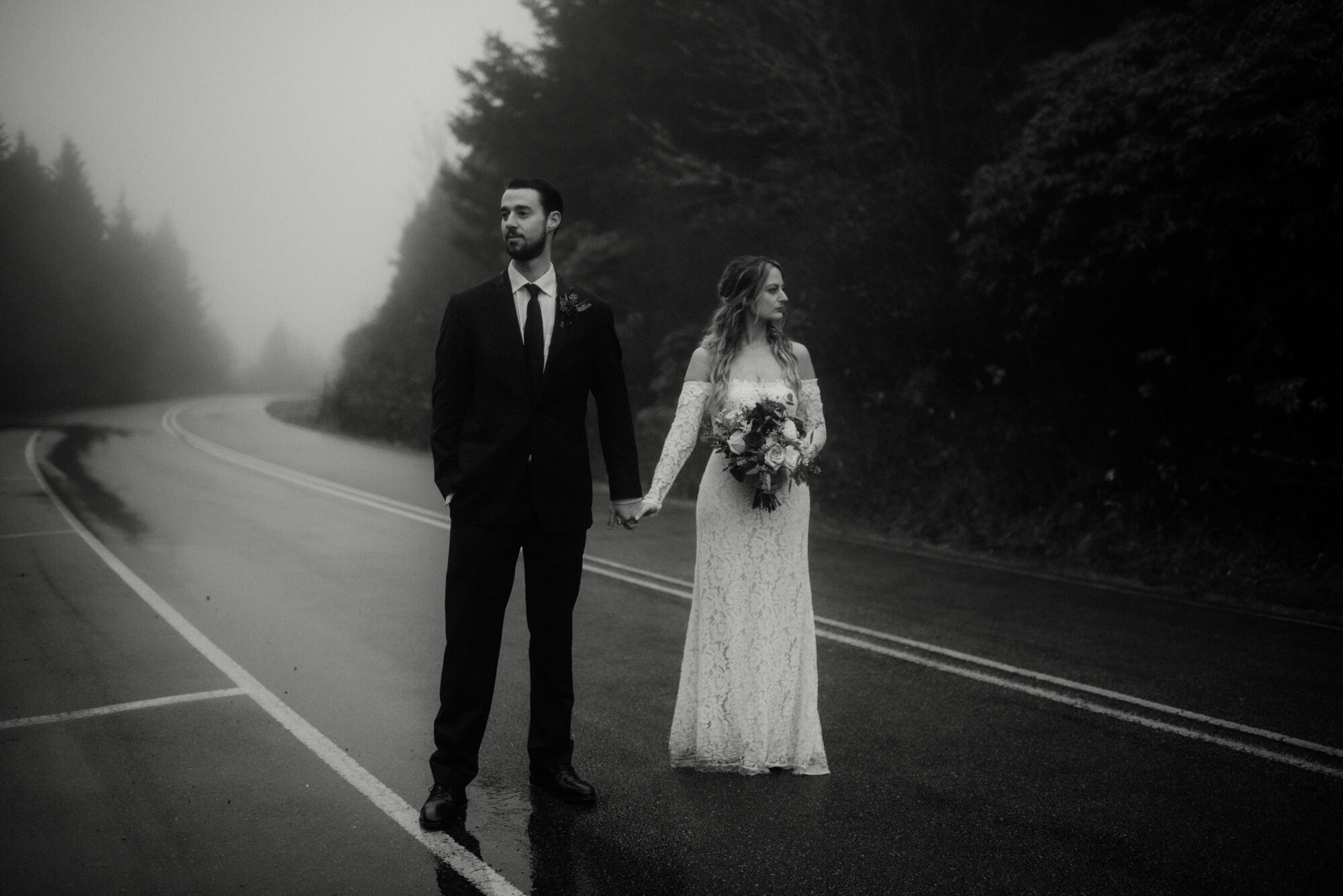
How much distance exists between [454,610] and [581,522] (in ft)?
2.08

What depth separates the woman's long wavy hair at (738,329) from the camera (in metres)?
4.77

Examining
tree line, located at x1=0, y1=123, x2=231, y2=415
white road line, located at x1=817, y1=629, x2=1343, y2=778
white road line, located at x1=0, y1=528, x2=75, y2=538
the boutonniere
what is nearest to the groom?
the boutonniere

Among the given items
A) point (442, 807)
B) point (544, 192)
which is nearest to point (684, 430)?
point (544, 192)

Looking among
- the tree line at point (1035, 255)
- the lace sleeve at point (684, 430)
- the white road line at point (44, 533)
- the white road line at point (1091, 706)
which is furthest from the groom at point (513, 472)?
the white road line at point (44, 533)

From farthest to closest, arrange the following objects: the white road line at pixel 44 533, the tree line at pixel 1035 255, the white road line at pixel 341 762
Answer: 1. the white road line at pixel 44 533
2. the tree line at pixel 1035 255
3. the white road line at pixel 341 762

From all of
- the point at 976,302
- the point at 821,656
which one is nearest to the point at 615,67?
the point at 976,302

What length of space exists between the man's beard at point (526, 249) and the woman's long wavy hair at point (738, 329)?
99 centimetres

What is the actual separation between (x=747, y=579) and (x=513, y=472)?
1.28 meters

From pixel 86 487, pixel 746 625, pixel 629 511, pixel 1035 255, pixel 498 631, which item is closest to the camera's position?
pixel 498 631

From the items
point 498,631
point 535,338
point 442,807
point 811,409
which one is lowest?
point 442,807

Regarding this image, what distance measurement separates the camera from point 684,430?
4.84 metres

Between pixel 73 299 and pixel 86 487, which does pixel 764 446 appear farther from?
pixel 73 299

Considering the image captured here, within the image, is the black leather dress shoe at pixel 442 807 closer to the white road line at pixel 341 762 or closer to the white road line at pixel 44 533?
the white road line at pixel 341 762

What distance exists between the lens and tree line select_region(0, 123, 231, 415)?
43750 mm
